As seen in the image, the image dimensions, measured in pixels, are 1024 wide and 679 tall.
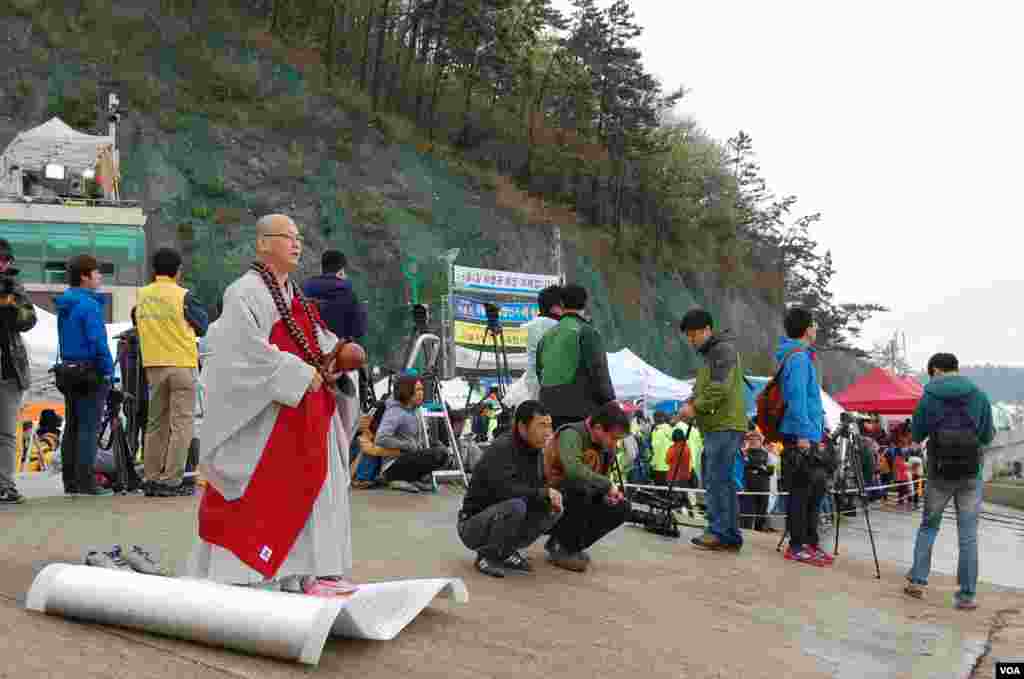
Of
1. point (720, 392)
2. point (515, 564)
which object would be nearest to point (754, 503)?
point (720, 392)

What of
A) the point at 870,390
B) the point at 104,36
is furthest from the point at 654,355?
the point at 104,36

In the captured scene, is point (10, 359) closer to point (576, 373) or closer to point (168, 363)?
point (168, 363)

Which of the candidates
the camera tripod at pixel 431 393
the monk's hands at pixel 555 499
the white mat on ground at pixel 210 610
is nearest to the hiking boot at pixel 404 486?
the camera tripod at pixel 431 393

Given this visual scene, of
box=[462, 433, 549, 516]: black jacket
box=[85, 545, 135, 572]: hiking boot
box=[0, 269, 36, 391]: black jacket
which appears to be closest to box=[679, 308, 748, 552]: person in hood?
box=[462, 433, 549, 516]: black jacket

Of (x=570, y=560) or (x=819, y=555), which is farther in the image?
(x=819, y=555)

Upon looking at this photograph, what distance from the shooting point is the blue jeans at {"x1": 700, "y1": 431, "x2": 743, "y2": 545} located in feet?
26.0

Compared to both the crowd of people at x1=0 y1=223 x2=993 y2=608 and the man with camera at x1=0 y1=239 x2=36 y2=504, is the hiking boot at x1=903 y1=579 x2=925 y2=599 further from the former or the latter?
the man with camera at x1=0 y1=239 x2=36 y2=504

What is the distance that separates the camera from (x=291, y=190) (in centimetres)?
3606

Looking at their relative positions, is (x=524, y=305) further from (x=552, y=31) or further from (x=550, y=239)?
(x=552, y=31)

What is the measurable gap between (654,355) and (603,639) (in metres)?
37.6

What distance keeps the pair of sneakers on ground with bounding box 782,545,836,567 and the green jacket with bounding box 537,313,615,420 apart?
96.4 inches

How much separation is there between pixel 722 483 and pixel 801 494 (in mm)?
735

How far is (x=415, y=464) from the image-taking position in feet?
31.6

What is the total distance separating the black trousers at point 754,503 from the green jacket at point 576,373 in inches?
197
